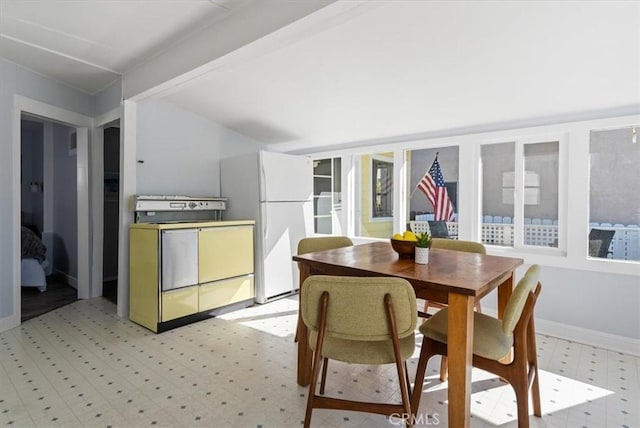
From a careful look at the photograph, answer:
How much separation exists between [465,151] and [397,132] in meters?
0.81

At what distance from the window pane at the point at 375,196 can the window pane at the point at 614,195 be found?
2.11 m

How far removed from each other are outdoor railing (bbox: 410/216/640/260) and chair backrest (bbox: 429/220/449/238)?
52 millimetres

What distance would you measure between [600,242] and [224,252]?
3.54 meters

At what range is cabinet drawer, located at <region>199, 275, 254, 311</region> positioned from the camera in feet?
11.0

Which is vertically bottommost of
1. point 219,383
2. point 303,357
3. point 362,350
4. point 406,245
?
point 219,383

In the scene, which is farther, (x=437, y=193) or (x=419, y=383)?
(x=437, y=193)

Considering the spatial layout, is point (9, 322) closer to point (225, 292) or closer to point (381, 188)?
point (225, 292)

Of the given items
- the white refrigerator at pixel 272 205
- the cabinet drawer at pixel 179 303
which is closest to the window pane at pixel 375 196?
the white refrigerator at pixel 272 205

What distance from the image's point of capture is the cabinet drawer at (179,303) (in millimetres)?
3037

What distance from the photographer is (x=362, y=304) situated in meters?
1.44

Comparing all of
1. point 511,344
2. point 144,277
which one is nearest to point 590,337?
point 511,344

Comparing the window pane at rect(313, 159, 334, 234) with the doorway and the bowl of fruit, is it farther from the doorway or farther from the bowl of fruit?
the doorway

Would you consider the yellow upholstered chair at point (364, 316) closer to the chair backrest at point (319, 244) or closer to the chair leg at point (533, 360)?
the chair leg at point (533, 360)

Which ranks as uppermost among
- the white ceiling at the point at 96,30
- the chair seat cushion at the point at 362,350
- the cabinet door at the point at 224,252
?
the white ceiling at the point at 96,30
